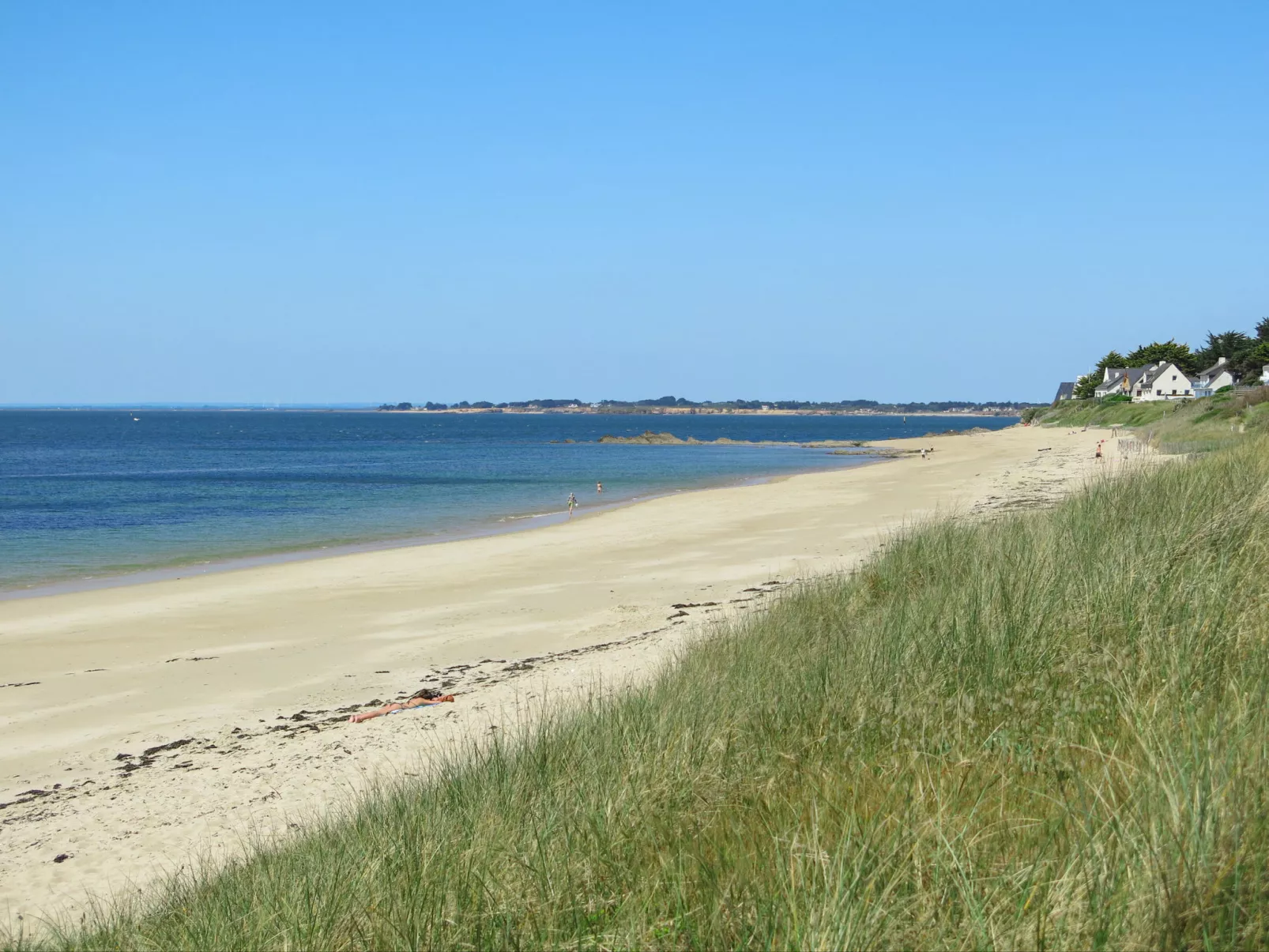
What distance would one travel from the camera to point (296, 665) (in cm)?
1284

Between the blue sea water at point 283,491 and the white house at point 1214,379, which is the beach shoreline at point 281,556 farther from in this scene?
the white house at point 1214,379

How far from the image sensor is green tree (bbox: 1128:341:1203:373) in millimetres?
105500

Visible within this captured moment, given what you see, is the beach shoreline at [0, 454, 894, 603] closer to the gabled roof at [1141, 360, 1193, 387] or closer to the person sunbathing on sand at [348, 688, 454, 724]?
the person sunbathing on sand at [348, 688, 454, 724]

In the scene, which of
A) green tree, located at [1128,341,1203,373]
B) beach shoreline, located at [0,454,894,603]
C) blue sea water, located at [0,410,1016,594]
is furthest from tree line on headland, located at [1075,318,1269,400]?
beach shoreline, located at [0,454,894,603]

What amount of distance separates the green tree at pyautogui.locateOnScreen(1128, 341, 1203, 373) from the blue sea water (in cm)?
4780

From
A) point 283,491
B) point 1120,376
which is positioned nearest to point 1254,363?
point 1120,376

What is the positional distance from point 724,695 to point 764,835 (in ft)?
6.22

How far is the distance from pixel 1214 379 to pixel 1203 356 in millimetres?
14582

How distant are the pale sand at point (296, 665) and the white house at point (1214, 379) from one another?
7675 cm

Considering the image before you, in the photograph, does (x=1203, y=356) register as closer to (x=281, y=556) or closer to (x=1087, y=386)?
(x=1087, y=386)

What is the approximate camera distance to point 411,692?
10.9 meters

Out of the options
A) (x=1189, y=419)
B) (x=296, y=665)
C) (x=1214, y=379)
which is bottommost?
(x=296, y=665)

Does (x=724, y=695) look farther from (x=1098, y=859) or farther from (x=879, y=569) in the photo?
(x=879, y=569)

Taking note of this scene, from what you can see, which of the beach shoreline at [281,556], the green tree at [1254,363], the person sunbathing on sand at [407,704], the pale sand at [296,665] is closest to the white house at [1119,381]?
the green tree at [1254,363]
